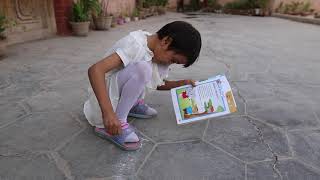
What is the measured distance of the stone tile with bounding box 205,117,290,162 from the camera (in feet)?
5.32

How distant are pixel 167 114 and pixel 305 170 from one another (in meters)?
0.96

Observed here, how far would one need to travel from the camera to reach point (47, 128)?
1.86m

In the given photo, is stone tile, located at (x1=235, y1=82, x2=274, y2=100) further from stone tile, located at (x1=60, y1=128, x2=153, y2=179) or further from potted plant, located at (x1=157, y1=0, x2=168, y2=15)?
potted plant, located at (x1=157, y1=0, x2=168, y2=15)

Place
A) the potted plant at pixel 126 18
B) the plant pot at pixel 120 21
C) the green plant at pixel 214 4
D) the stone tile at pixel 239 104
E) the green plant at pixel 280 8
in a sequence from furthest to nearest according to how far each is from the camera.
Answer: the green plant at pixel 214 4 → the green plant at pixel 280 8 → the potted plant at pixel 126 18 → the plant pot at pixel 120 21 → the stone tile at pixel 239 104

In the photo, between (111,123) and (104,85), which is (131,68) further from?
(111,123)

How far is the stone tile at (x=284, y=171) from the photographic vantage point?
1.42m

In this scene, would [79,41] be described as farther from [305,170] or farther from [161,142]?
[305,170]

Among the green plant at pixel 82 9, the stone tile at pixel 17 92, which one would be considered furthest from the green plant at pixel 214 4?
the stone tile at pixel 17 92

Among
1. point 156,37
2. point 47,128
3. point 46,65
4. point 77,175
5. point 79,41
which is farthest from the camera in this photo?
point 79,41

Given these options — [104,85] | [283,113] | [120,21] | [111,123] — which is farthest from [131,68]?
[120,21]

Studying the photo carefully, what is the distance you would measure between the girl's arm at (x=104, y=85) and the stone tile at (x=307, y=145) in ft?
3.34

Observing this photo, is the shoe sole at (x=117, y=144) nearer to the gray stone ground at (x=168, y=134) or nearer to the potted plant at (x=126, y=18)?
the gray stone ground at (x=168, y=134)

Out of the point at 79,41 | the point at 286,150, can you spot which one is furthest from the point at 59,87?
the point at 79,41

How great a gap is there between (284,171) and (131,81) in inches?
35.4
